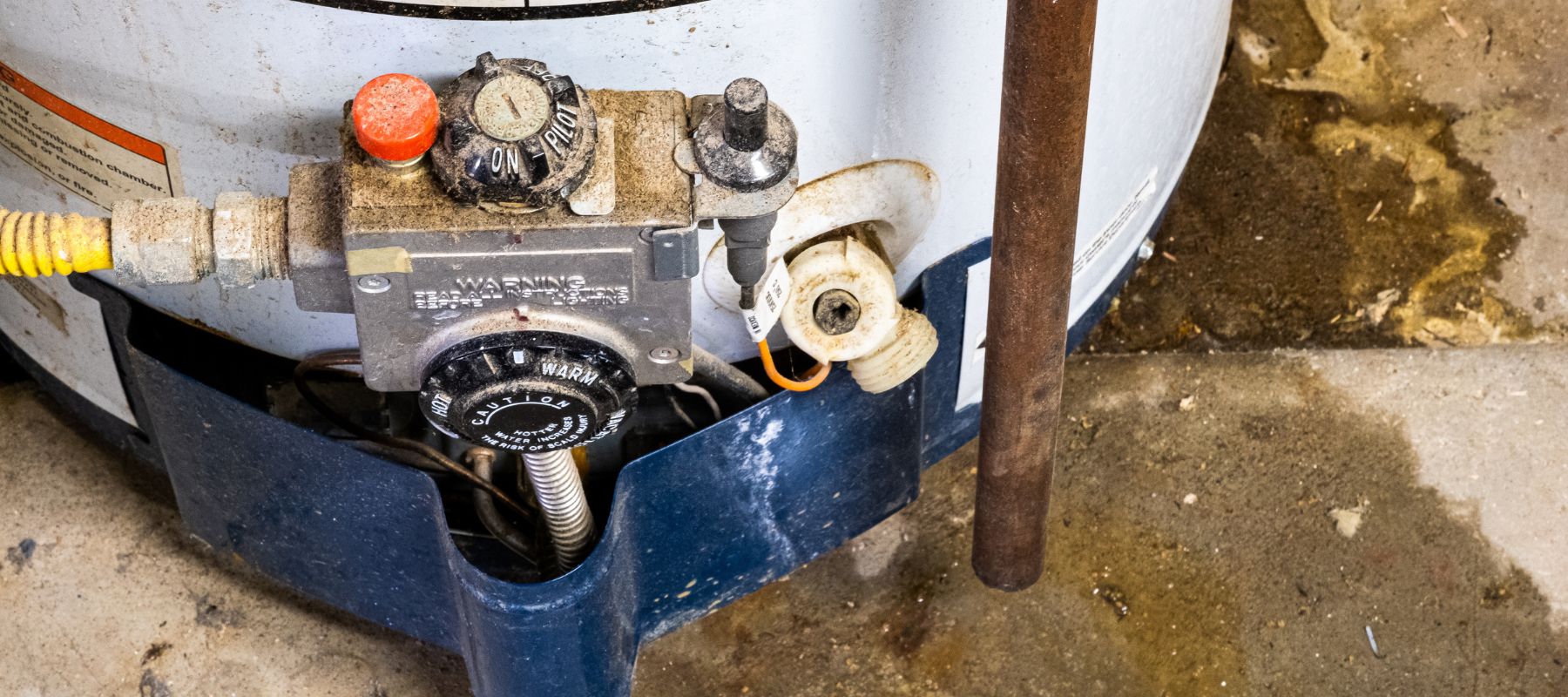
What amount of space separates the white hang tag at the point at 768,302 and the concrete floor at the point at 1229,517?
46cm

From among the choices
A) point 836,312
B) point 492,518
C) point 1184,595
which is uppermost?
point 836,312

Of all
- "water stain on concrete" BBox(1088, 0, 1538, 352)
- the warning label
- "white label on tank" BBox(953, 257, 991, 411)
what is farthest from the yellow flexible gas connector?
"water stain on concrete" BBox(1088, 0, 1538, 352)

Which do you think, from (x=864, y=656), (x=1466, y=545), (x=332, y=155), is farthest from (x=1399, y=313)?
(x=332, y=155)

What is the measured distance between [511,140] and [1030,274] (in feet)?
1.56

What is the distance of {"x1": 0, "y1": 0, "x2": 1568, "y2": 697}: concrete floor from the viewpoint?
158 centimetres

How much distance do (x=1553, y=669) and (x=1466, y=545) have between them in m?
0.16

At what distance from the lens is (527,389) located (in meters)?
1.09

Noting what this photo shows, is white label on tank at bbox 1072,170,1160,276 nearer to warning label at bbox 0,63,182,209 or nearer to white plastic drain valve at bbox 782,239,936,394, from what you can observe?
white plastic drain valve at bbox 782,239,936,394

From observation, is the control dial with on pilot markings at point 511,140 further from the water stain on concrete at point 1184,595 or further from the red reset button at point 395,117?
the water stain on concrete at point 1184,595

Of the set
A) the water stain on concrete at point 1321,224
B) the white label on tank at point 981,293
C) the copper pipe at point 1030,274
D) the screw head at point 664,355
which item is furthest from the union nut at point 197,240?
the water stain on concrete at point 1321,224

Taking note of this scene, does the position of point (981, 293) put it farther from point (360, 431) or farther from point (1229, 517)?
point (360, 431)

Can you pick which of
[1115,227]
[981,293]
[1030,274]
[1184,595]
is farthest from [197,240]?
[1184,595]

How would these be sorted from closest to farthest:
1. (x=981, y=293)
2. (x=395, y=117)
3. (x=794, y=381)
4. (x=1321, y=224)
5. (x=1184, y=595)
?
(x=395, y=117) < (x=794, y=381) < (x=981, y=293) < (x=1184, y=595) < (x=1321, y=224)

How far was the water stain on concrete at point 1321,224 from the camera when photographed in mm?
1867
